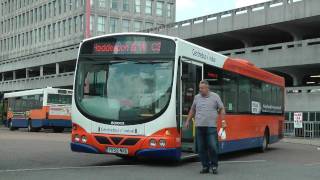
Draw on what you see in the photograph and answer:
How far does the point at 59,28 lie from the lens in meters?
89.4

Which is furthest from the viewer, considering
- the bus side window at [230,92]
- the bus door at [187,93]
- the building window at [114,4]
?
the building window at [114,4]

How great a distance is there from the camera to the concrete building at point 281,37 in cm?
4509

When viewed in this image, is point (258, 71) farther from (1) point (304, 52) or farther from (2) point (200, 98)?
(1) point (304, 52)

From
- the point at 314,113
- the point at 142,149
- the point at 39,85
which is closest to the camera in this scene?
the point at 142,149

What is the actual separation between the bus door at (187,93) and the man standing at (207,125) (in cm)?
132

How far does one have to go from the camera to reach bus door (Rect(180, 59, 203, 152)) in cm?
1373

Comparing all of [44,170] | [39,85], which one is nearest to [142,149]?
[44,170]

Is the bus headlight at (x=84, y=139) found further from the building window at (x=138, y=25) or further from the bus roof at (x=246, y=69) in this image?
the building window at (x=138, y=25)

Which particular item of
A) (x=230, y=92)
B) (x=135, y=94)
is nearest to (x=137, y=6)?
(x=230, y=92)

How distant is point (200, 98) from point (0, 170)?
4.32m

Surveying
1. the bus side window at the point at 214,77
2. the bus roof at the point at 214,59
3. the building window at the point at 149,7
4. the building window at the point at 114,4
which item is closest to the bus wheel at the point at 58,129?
the bus roof at the point at 214,59

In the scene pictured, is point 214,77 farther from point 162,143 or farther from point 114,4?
point 114,4

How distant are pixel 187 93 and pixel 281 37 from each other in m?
43.4

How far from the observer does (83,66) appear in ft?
46.3
